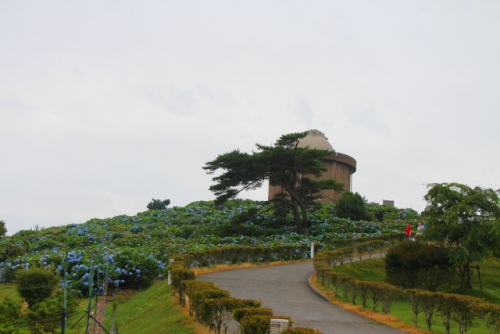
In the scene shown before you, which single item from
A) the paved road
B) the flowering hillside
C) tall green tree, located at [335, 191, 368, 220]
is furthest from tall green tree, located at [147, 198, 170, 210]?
the paved road

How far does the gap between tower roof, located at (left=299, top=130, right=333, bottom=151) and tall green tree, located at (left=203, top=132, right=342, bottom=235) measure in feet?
56.2

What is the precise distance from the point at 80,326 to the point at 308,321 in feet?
21.2

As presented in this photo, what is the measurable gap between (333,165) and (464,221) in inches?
1155

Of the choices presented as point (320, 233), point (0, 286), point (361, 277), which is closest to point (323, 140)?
point (320, 233)

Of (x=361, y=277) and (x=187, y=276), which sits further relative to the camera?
(x=361, y=277)

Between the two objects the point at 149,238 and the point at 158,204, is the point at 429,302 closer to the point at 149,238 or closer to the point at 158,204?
the point at 149,238

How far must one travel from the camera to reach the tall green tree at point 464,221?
19.7m

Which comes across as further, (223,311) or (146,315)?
(146,315)

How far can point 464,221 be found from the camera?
66.7 feet

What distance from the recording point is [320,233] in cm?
3438

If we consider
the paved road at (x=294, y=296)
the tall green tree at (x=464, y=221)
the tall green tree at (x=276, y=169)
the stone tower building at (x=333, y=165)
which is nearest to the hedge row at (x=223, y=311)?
the paved road at (x=294, y=296)

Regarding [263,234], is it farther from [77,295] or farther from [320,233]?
[77,295]

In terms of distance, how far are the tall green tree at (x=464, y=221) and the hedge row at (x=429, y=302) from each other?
17.0 feet

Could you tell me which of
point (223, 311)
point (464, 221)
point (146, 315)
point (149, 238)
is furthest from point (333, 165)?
point (223, 311)
